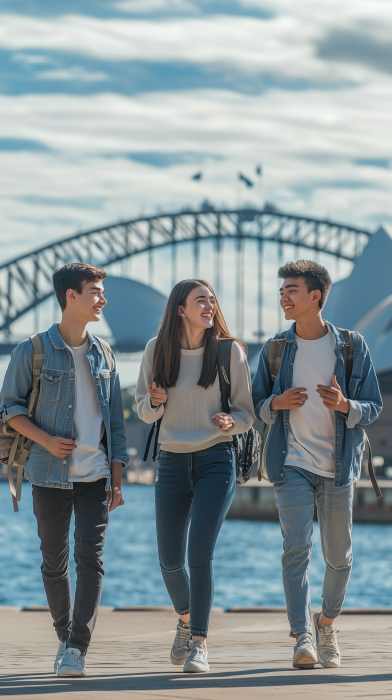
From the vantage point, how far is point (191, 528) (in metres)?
3.92

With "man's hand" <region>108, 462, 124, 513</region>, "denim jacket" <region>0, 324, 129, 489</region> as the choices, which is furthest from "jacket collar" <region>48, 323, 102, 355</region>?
"man's hand" <region>108, 462, 124, 513</region>

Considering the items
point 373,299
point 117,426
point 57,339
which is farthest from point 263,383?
point 373,299

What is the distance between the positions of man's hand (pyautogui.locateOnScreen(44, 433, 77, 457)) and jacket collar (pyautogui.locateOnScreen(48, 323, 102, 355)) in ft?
1.21

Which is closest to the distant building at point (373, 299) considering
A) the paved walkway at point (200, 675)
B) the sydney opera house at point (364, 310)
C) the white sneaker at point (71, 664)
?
the sydney opera house at point (364, 310)

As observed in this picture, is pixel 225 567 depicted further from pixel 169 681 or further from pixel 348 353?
pixel 169 681

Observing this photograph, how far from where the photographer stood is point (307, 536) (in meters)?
3.98

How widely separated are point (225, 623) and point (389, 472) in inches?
1615

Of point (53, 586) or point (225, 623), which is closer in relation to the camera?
point (53, 586)

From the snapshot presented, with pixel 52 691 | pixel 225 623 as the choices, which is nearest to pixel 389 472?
pixel 225 623

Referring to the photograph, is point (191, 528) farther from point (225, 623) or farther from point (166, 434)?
point (225, 623)

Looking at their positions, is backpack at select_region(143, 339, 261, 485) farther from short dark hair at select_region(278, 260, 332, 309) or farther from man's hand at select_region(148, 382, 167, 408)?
short dark hair at select_region(278, 260, 332, 309)

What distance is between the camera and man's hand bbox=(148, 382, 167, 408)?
3.97 m

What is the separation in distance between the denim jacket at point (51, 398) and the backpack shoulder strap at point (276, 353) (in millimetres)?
684

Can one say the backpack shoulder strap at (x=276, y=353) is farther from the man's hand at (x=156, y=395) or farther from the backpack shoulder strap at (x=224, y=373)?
the man's hand at (x=156, y=395)
